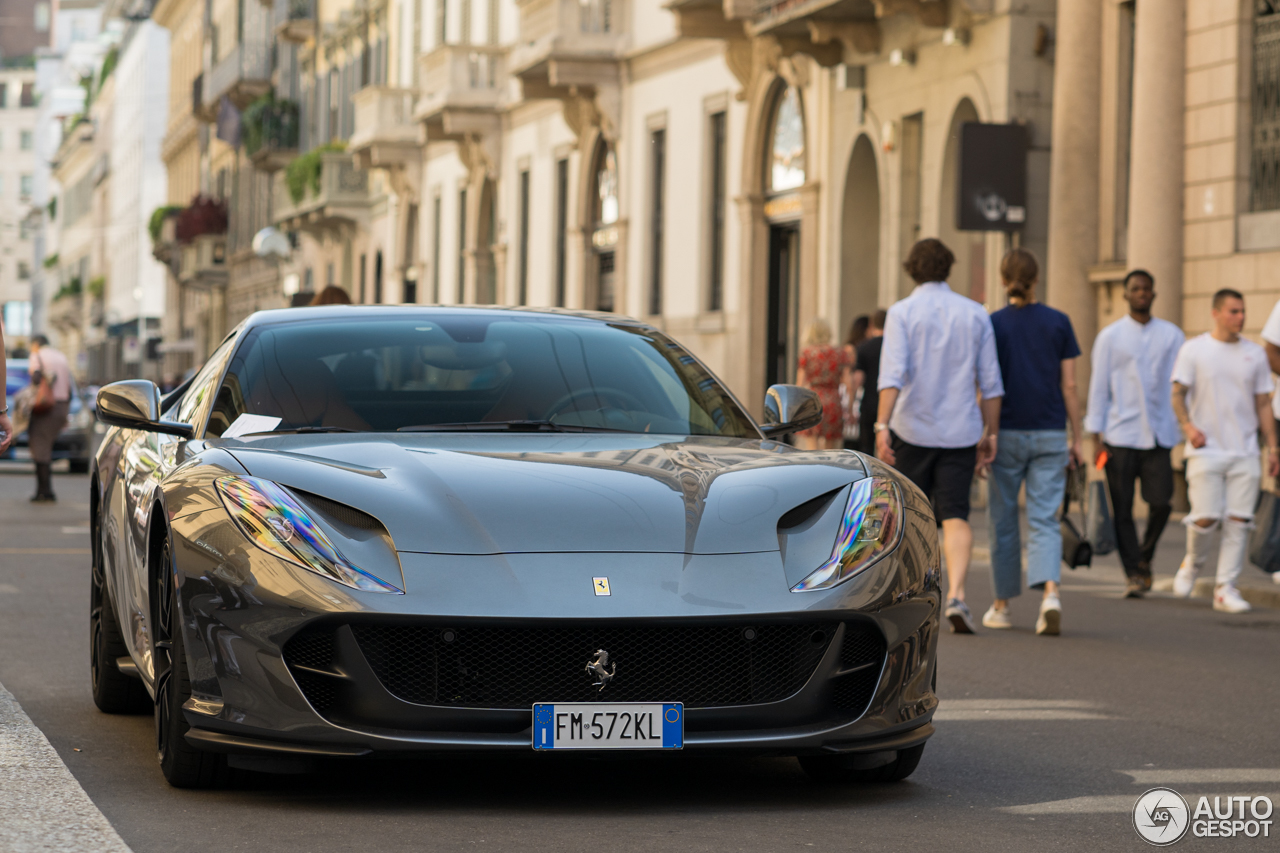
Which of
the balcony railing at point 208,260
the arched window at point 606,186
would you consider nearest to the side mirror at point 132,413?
the arched window at point 606,186

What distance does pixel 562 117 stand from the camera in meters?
35.2

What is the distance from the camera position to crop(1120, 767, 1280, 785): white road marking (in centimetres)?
634

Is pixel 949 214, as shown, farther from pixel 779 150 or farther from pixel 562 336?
pixel 562 336

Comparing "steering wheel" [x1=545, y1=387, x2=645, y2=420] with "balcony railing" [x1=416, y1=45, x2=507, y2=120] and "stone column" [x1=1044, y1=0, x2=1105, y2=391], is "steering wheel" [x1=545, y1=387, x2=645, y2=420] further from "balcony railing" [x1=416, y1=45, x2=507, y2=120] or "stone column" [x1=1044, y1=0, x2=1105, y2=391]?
"balcony railing" [x1=416, y1=45, x2=507, y2=120]

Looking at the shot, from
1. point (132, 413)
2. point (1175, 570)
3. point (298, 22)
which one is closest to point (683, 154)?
Result: point (1175, 570)

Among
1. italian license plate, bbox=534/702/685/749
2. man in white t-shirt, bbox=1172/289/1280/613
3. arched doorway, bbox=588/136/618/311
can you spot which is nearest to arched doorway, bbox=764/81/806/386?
arched doorway, bbox=588/136/618/311

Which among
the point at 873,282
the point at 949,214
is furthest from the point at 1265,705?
the point at 873,282

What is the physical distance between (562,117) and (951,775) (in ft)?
96.9

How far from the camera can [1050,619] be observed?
10.8 m

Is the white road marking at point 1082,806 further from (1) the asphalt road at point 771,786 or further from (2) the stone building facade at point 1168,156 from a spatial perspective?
(2) the stone building facade at point 1168,156

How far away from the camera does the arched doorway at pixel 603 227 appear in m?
33.6

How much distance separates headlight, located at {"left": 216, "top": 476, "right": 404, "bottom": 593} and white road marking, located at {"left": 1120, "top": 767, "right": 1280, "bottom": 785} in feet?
7.85

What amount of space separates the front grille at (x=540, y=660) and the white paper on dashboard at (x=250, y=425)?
1190 millimetres

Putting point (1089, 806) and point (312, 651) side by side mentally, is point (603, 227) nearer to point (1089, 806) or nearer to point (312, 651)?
point (1089, 806)
